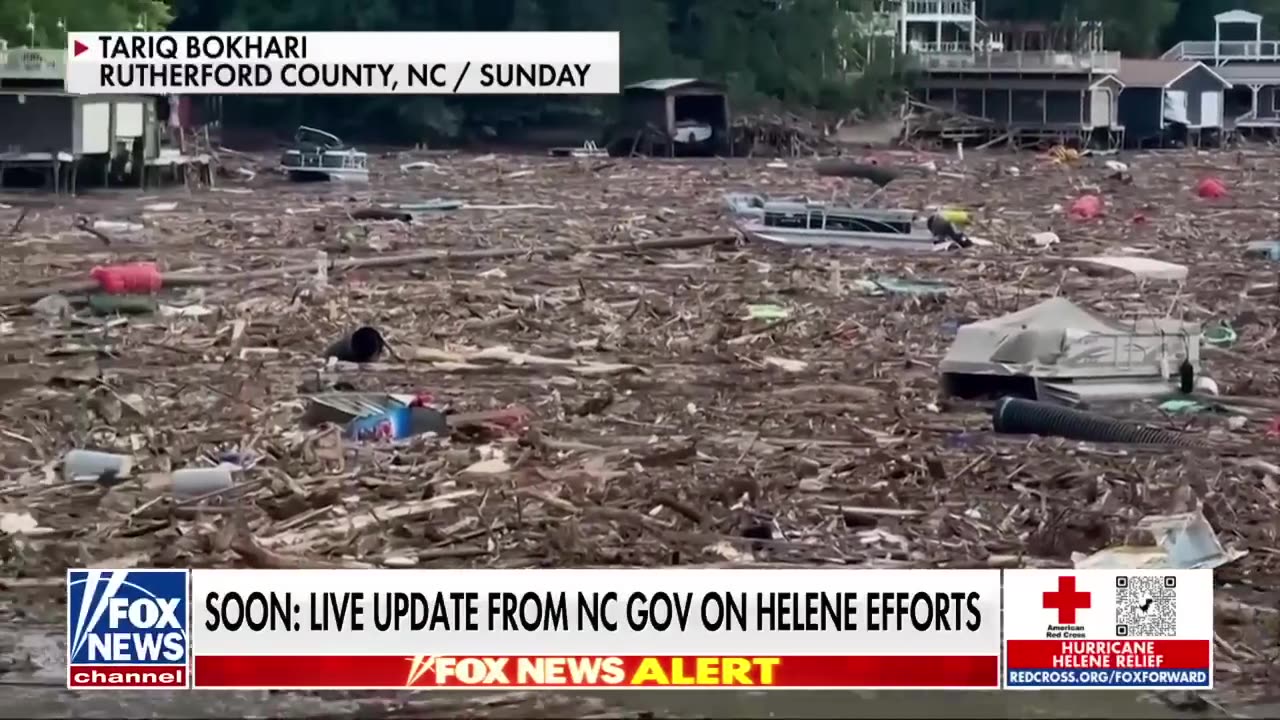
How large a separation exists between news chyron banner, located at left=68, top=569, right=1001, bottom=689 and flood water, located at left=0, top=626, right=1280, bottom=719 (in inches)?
4.5

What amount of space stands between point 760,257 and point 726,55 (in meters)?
4.46

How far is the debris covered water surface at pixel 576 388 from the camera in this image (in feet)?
19.5

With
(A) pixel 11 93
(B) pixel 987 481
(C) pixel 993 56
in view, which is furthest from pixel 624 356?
(A) pixel 11 93

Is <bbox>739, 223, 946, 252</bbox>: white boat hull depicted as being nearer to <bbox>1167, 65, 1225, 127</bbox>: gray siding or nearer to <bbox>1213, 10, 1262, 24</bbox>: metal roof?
<bbox>1213, 10, 1262, 24</bbox>: metal roof

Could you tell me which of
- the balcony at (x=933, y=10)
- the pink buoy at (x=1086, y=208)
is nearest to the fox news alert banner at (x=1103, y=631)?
the balcony at (x=933, y=10)

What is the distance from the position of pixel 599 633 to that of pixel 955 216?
37.7 ft

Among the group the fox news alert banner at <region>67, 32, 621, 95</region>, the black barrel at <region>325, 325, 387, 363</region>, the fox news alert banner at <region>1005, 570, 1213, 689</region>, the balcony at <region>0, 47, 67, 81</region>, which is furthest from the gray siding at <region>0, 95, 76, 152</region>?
the fox news alert banner at <region>1005, 570, 1213, 689</region>

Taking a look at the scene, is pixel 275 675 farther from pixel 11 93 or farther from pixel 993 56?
pixel 11 93

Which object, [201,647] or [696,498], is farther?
[696,498]

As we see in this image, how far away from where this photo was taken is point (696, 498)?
6352mm

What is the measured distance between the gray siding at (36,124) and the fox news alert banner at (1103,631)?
7842 mm

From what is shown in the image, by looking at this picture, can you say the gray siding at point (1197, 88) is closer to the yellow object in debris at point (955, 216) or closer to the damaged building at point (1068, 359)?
the yellow object in debris at point (955, 216)

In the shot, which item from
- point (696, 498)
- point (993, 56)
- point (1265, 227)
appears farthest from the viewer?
point (1265, 227)

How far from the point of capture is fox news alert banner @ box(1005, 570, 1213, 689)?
441 centimetres
